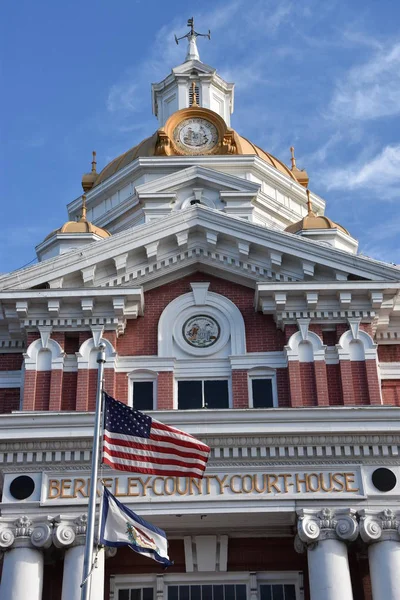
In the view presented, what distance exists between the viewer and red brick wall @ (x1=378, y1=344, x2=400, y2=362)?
80.5 feet

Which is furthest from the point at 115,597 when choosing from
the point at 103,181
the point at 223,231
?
the point at 103,181

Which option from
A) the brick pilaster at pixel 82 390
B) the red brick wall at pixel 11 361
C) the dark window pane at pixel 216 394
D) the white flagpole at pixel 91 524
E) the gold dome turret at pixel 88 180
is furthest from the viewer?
the gold dome turret at pixel 88 180

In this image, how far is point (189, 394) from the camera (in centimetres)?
2347

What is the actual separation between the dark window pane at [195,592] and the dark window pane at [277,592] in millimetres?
1596

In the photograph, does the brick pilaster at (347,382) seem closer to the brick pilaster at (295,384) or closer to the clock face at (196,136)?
the brick pilaster at (295,384)

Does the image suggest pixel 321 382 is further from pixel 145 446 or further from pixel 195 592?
pixel 145 446

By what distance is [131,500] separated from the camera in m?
20.4

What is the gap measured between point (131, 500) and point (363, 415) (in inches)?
201

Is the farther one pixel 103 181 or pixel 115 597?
pixel 103 181

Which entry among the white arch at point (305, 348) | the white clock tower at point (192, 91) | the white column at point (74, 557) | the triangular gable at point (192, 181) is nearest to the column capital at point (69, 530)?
the white column at point (74, 557)

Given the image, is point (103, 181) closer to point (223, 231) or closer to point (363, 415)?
point (223, 231)

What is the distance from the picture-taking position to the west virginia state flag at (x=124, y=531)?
55.5ft

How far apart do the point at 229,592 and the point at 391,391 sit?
623cm

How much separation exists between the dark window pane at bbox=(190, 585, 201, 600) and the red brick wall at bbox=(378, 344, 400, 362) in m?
7.14
